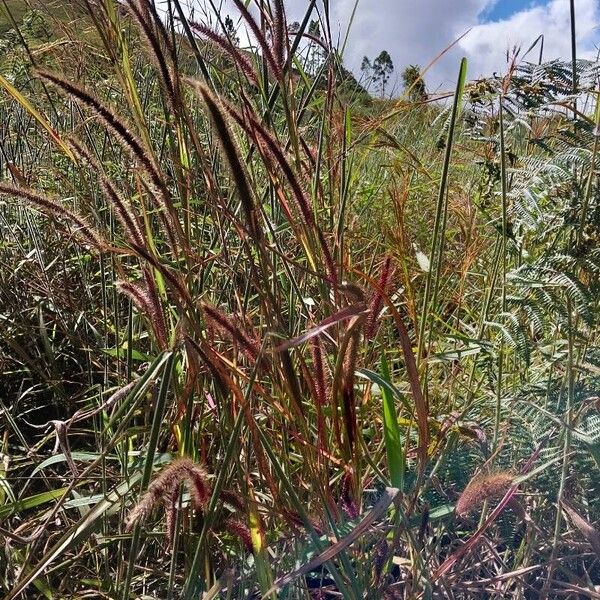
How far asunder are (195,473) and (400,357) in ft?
2.47

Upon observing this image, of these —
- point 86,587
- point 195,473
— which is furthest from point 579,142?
point 86,587

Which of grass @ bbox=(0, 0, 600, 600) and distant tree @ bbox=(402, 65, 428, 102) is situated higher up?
distant tree @ bbox=(402, 65, 428, 102)

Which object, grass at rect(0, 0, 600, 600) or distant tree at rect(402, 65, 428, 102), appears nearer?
grass at rect(0, 0, 600, 600)

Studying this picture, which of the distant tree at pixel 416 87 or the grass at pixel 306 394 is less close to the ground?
the distant tree at pixel 416 87

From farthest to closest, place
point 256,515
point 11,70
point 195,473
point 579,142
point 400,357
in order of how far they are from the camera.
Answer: point 11,70
point 400,357
point 579,142
point 256,515
point 195,473

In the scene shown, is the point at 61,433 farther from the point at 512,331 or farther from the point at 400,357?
the point at 400,357

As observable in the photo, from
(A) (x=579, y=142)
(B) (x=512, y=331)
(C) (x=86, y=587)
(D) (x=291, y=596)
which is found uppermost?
(A) (x=579, y=142)

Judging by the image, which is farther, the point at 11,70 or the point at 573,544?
the point at 11,70

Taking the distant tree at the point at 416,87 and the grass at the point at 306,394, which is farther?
the distant tree at the point at 416,87

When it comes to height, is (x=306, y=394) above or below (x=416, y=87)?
below

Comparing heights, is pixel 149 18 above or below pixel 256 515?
above

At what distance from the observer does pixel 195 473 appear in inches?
23.6

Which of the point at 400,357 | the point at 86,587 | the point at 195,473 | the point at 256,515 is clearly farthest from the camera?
the point at 400,357

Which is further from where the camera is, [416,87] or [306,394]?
[416,87]
